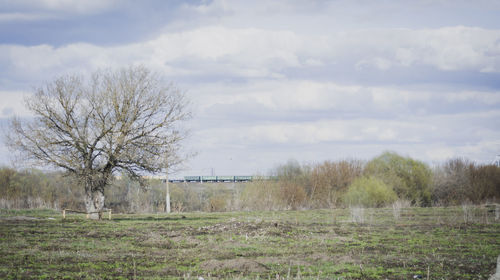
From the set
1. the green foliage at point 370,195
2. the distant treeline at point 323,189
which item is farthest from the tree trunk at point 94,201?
the green foliage at point 370,195

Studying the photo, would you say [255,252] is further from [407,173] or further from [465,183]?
[465,183]

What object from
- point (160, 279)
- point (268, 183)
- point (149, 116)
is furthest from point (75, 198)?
point (160, 279)

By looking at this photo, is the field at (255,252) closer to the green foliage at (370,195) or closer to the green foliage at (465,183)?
the green foliage at (370,195)

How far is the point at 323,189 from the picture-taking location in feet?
137

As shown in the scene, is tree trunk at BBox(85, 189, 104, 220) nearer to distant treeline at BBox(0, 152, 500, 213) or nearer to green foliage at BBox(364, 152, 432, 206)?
distant treeline at BBox(0, 152, 500, 213)

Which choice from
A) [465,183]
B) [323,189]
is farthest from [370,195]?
[465,183]

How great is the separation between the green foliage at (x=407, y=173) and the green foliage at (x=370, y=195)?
9.55 feet

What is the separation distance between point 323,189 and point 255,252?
28387mm

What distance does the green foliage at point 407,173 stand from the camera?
4278cm

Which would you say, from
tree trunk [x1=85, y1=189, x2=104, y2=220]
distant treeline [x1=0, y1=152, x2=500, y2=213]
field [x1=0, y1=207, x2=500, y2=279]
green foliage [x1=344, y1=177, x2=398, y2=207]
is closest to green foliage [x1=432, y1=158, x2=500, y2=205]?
distant treeline [x1=0, y1=152, x2=500, y2=213]

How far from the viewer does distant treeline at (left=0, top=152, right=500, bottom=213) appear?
38.6 m

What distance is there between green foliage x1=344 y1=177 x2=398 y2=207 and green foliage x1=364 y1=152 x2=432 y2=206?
291 centimetres

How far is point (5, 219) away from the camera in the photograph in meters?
23.6

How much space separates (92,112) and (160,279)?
18.4 metres
